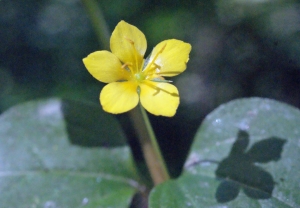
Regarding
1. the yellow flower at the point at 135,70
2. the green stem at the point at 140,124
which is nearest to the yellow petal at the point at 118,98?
the yellow flower at the point at 135,70

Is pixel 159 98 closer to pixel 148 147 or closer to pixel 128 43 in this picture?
pixel 128 43

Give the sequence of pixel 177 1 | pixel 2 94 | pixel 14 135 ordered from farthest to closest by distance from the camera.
Answer: pixel 177 1, pixel 2 94, pixel 14 135

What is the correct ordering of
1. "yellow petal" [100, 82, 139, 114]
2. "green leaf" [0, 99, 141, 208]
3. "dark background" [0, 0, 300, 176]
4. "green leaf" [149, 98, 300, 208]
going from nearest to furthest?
"yellow petal" [100, 82, 139, 114] → "green leaf" [149, 98, 300, 208] → "green leaf" [0, 99, 141, 208] → "dark background" [0, 0, 300, 176]

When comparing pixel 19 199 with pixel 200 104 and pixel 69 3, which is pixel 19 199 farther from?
pixel 69 3

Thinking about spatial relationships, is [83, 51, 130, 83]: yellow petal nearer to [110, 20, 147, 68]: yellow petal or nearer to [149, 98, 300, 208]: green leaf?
[110, 20, 147, 68]: yellow petal

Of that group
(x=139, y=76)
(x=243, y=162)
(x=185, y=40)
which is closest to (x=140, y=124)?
(x=139, y=76)

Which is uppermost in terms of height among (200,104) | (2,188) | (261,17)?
(2,188)

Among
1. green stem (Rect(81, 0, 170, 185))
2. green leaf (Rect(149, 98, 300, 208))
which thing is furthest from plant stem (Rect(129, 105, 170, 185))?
green leaf (Rect(149, 98, 300, 208))

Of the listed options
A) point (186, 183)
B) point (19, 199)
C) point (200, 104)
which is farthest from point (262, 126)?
point (19, 199)
